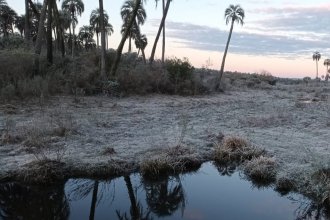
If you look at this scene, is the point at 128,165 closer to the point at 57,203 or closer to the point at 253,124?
the point at 57,203

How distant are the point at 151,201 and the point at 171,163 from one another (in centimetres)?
181

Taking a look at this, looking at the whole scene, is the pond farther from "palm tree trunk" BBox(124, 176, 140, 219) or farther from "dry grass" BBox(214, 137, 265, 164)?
"dry grass" BBox(214, 137, 265, 164)

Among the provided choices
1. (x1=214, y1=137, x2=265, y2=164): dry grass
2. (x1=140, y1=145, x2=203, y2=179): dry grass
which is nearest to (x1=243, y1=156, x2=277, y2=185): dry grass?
(x1=214, y1=137, x2=265, y2=164): dry grass

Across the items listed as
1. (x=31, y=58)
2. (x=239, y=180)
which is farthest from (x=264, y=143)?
(x=31, y=58)

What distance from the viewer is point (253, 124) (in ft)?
53.0

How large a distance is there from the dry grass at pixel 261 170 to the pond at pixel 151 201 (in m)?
0.26

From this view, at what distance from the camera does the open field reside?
31.1 ft

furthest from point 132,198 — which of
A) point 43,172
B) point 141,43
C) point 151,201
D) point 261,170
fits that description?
point 141,43

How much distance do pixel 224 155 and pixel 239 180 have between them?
143 centimetres

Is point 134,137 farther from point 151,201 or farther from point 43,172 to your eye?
point 151,201

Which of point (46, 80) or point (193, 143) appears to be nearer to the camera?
point (193, 143)

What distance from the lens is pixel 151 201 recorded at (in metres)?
8.28

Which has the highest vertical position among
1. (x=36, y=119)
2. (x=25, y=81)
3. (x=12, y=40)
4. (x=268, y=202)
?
(x=12, y=40)

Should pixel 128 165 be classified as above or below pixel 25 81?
below
